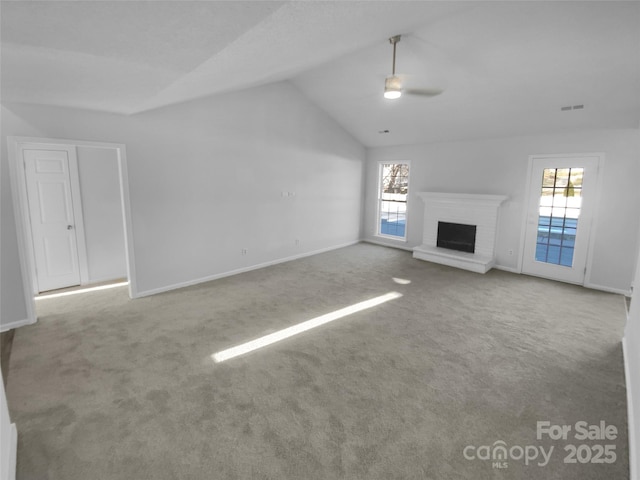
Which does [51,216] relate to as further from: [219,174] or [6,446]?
[6,446]

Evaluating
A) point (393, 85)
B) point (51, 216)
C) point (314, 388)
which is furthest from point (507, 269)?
point (51, 216)

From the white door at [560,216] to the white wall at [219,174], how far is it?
3794mm

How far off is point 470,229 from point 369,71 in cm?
350

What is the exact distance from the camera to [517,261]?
5.76 metres

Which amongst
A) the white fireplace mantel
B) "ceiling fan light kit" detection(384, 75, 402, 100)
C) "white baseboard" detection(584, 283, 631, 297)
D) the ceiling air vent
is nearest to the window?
the white fireplace mantel

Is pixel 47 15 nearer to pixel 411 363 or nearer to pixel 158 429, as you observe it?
pixel 158 429

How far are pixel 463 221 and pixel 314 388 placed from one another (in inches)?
194

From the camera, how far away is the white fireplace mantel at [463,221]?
19.3 ft

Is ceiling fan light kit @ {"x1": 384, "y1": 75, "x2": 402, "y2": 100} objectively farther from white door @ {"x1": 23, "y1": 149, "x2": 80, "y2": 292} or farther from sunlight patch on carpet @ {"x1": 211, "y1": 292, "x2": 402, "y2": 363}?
white door @ {"x1": 23, "y1": 149, "x2": 80, "y2": 292}

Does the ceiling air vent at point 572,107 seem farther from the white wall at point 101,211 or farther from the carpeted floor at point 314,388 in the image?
the white wall at point 101,211

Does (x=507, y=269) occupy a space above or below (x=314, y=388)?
above

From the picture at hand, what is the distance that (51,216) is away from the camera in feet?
15.0

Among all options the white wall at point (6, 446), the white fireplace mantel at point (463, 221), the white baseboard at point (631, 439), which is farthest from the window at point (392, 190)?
the white wall at point (6, 446)

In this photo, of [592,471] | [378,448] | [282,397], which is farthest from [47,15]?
[592,471]
